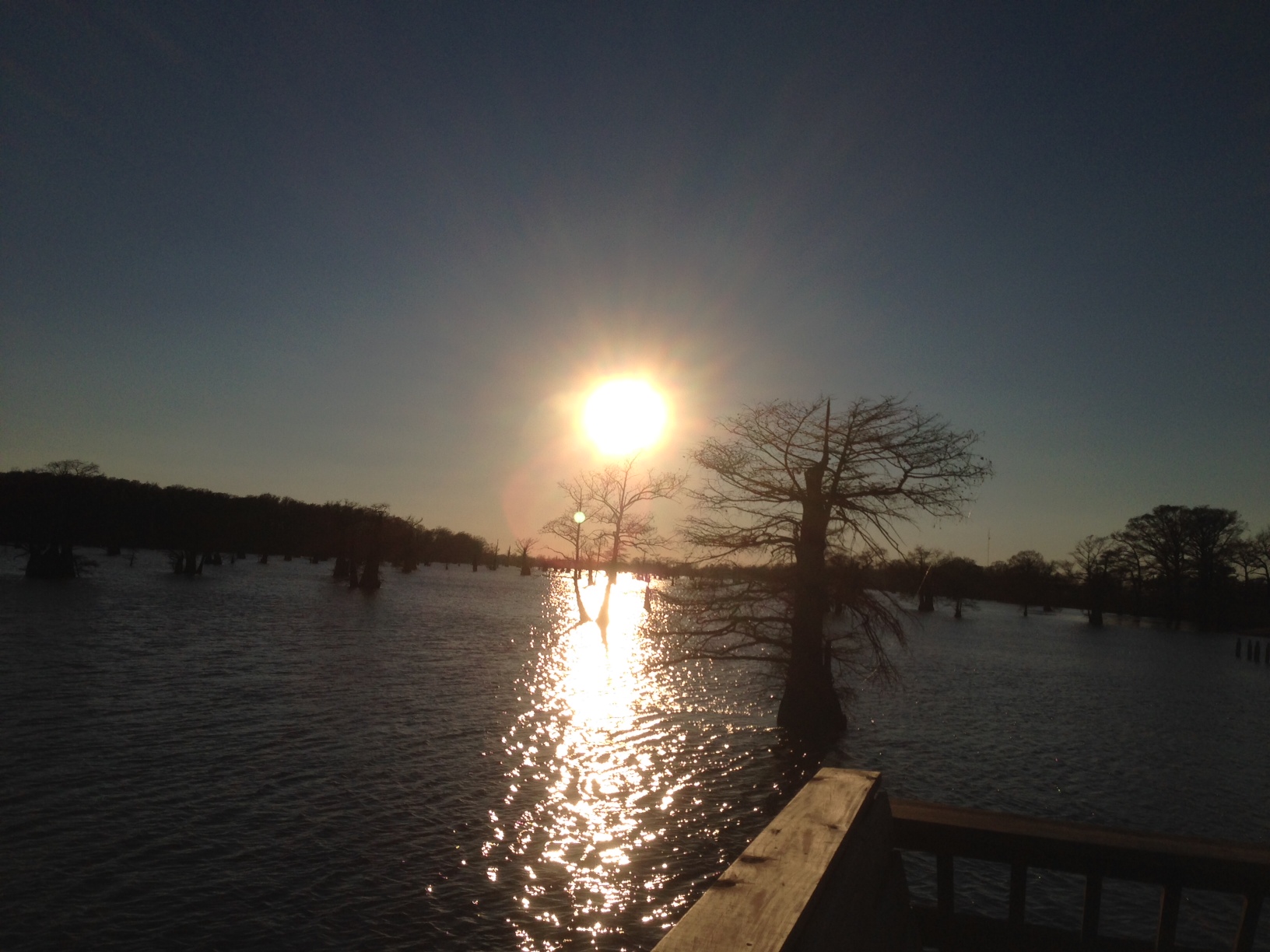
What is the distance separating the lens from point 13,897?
11.0 m

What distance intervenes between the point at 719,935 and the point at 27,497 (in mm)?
81887

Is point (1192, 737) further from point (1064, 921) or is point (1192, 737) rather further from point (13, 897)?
point (13, 897)

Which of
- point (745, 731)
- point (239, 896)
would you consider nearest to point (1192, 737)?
point (745, 731)

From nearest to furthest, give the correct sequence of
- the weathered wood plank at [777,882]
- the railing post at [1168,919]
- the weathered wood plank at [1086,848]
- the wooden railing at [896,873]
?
the weathered wood plank at [777,882]
the wooden railing at [896,873]
the weathered wood plank at [1086,848]
the railing post at [1168,919]

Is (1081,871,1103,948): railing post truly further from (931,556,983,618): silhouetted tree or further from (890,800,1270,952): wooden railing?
(931,556,983,618): silhouetted tree

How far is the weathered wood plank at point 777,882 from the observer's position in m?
1.59

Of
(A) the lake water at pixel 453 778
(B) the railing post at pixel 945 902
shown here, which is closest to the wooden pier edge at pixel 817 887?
(B) the railing post at pixel 945 902

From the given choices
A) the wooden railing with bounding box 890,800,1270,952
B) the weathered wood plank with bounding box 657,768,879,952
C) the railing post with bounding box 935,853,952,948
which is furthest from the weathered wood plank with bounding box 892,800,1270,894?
the weathered wood plank with bounding box 657,768,879,952

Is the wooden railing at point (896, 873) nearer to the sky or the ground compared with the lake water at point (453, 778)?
nearer to the sky

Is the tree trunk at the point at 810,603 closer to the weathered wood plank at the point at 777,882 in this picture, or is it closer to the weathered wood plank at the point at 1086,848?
the weathered wood plank at the point at 1086,848

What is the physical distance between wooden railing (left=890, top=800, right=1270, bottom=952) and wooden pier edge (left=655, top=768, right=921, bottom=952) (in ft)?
1.50

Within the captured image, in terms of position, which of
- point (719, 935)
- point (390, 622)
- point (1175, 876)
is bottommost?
point (390, 622)

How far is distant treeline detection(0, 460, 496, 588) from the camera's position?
6806 cm

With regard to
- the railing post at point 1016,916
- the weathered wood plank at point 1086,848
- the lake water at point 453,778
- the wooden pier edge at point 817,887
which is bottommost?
the lake water at point 453,778
